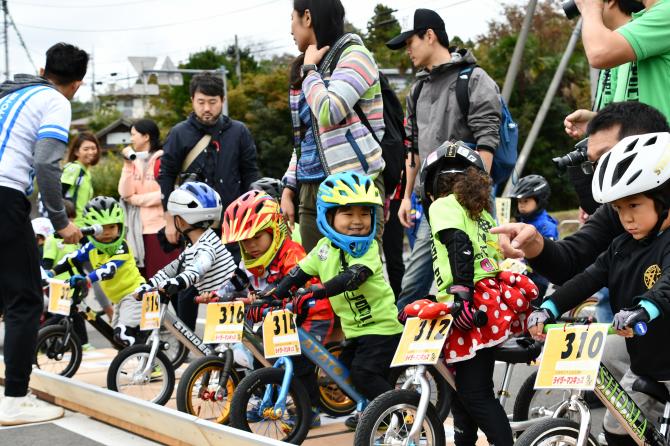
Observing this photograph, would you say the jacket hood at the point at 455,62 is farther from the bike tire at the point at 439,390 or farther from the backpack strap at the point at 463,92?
the bike tire at the point at 439,390

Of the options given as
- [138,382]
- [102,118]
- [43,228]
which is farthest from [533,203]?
[102,118]

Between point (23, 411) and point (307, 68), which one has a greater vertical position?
point (307, 68)

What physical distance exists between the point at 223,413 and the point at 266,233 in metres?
1.07

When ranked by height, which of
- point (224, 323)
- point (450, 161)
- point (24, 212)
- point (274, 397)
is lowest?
point (274, 397)

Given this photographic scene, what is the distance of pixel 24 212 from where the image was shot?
5957 millimetres

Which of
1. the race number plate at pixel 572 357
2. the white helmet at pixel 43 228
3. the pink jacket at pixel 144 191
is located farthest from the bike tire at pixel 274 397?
the white helmet at pixel 43 228

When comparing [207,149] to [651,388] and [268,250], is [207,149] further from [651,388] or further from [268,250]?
[651,388]

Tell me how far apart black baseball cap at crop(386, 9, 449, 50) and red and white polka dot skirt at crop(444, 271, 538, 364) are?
208 centimetres

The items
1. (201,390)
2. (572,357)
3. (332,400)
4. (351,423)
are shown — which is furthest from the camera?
(332,400)

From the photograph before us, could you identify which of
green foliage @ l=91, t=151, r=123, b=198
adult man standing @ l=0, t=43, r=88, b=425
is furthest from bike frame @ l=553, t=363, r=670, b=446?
green foliage @ l=91, t=151, r=123, b=198

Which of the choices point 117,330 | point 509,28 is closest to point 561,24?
point 509,28

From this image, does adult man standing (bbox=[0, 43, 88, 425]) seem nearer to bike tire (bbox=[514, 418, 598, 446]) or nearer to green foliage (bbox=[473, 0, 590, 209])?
bike tire (bbox=[514, 418, 598, 446])

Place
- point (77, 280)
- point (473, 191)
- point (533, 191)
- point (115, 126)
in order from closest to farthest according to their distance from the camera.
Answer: point (473, 191) < point (77, 280) < point (533, 191) < point (115, 126)

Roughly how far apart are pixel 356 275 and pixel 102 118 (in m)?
92.5
